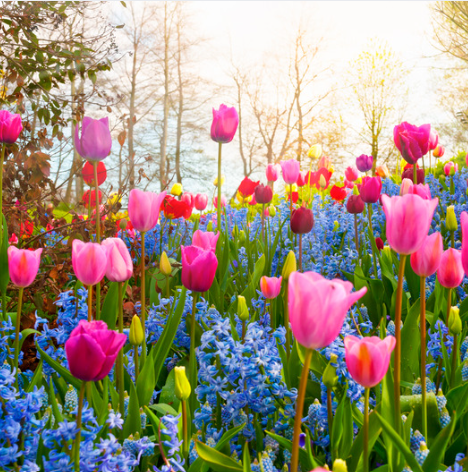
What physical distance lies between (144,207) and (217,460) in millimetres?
749

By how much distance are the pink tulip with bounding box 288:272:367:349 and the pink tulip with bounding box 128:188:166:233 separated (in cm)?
83

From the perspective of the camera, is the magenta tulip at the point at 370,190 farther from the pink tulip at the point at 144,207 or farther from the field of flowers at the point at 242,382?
the pink tulip at the point at 144,207

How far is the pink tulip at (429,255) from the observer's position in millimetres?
1012

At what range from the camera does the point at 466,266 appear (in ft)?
3.30

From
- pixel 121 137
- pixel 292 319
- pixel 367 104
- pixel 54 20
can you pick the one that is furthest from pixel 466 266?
pixel 367 104

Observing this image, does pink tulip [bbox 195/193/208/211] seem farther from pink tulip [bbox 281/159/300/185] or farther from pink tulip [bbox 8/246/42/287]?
pink tulip [bbox 8/246/42/287]

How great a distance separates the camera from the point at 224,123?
A: 2.08m

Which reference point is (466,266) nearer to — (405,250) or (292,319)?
(405,250)

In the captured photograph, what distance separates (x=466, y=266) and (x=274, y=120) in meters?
23.1

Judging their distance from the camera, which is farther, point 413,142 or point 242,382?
point 413,142

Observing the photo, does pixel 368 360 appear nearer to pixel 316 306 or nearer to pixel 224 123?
pixel 316 306

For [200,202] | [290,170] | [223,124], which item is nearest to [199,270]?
[223,124]

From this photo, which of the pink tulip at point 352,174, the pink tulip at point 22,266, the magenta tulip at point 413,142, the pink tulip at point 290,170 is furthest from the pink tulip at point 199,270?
the pink tulip at point 352,174

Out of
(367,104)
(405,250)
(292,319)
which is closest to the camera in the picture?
(292,319)
